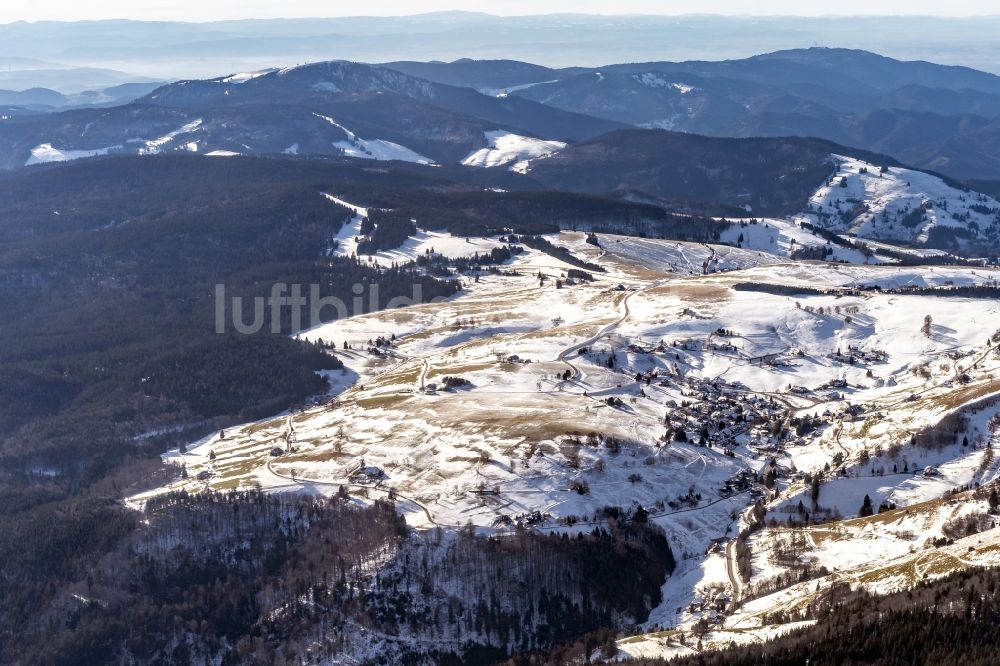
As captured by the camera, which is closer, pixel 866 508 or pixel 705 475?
pixel 866 508

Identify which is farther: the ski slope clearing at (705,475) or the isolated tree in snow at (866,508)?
the isolated tree in snow at (866,508)

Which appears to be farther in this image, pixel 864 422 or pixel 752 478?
pixel 864 422

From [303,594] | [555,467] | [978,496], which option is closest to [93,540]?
[303,594]

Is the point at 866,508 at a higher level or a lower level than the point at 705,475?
higher

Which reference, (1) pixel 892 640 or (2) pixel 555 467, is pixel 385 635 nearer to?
(2) pixel 555 467

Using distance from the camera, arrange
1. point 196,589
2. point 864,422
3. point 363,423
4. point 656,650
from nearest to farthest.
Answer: point 656,650 → point 196,589 → point 864,422 → point 363,423

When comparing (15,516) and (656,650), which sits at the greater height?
(656,650)

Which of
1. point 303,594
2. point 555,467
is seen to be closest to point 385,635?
point 303,594

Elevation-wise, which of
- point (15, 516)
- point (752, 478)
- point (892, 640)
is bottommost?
point (15, 516)

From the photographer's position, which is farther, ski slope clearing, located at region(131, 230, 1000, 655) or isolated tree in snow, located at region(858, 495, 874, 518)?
isolated tree in snow, located at region(858, 495, 874, 518)

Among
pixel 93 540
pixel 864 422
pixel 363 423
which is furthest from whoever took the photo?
pixel 363 423
